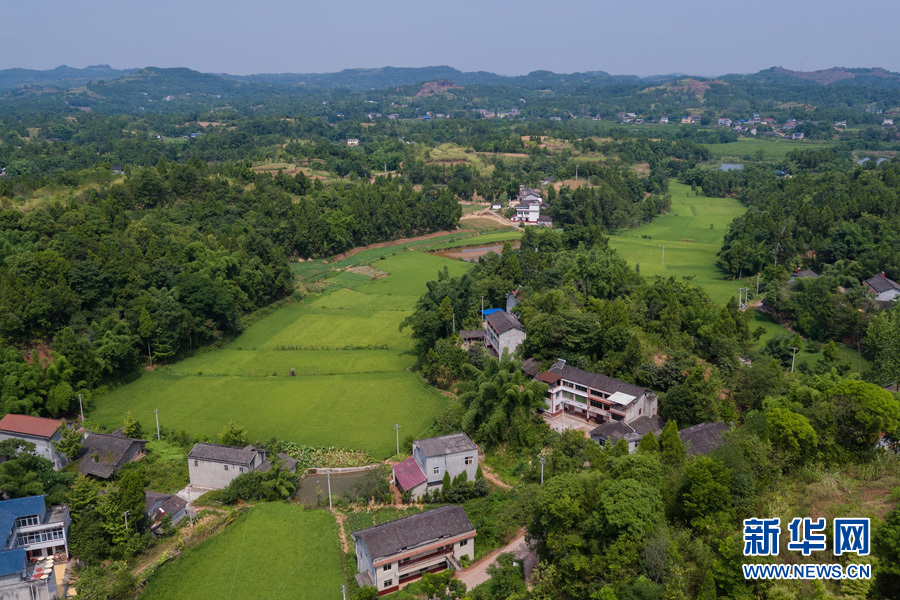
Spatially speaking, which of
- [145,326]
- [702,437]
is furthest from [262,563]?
[145,326]

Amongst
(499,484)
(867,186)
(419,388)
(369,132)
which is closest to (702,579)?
(499,484)

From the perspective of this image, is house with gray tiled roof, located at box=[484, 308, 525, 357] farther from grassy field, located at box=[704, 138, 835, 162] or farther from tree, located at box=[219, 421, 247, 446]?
grassy field, located at box=[704, 138, 835, 162]

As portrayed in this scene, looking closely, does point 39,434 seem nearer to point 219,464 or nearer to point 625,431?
point 219,464

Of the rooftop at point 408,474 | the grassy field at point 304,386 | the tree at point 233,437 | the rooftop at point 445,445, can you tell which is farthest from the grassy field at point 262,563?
the grassy field at point 304,386

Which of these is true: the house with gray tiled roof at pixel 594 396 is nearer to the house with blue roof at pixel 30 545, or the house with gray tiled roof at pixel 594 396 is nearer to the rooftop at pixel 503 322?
the rooftop at pixel 503 322

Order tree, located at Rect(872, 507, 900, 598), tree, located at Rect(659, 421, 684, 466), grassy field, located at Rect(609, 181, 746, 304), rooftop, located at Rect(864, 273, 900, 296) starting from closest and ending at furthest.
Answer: tree, located at Rect(872, 507, 900, 598) → tree, located at Rect(659, 421, 684, 466) → rooftop, located at Rect(864, 273, 900, 296) → grassy field, located at Rect(609, 181, 746, 304)

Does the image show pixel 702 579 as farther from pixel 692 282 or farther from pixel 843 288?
pixel 692 282

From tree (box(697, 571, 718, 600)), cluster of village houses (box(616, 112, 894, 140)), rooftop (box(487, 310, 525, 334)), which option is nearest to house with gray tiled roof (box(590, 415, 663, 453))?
rooftop (box(487, 310, 525, 334))
